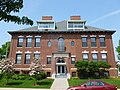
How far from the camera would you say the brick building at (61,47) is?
38.2 metres

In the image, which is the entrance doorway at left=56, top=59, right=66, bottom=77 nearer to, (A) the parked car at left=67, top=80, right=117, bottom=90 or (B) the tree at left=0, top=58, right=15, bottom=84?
(B) the tree at left=0, top=58, right=15, bottom=84

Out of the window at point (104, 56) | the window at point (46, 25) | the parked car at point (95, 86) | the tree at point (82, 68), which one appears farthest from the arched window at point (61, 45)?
the parked car at point (95, 86)

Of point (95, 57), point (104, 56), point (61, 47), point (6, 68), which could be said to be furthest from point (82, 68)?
point (6, 68)

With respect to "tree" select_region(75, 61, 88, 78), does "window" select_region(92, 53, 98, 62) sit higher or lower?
higher

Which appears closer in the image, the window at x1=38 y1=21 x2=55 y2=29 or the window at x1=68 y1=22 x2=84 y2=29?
the window at x1=68 y1=22 x2=84 y2=29

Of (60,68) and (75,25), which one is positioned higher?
(75,25)

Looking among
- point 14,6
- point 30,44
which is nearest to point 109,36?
point 30,44

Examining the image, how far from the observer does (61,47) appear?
1549 inches

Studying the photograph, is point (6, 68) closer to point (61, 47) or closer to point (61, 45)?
point (61, 47)

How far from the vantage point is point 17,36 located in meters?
40.1

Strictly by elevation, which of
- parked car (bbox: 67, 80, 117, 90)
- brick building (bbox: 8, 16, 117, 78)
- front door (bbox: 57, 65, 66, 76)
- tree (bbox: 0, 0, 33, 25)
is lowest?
parked car (bbox: 67, 80, 117, 90)

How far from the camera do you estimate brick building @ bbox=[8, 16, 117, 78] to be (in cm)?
3816

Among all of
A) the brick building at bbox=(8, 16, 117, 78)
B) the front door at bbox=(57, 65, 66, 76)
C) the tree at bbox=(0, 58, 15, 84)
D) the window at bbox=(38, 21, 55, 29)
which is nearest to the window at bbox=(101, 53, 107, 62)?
the brick building at bbox=(8, 16, 117, 78)

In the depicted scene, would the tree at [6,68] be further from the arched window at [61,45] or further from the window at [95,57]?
the window at [95,57]
